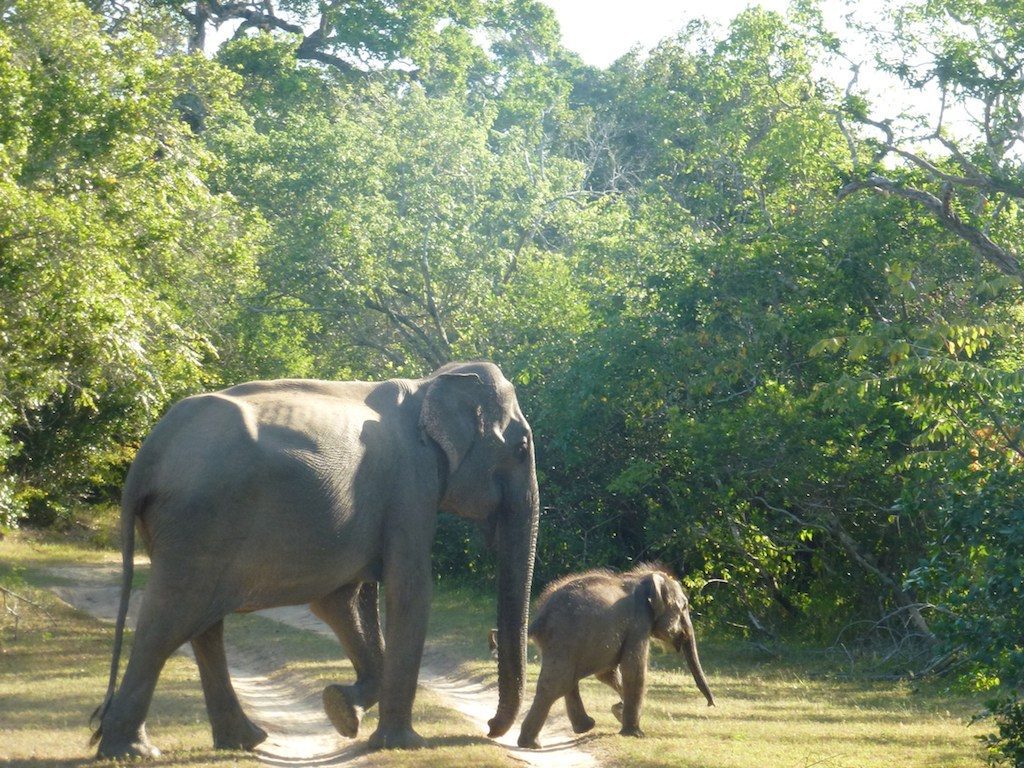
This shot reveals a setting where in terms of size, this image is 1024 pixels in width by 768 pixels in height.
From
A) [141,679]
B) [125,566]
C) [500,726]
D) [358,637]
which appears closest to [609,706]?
[500,726]

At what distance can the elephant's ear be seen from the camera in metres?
9.92

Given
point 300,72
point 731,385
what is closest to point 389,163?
point 731,385

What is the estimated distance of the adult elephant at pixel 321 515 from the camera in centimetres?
862

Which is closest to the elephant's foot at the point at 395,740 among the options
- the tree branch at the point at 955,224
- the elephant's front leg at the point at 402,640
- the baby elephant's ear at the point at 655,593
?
the elephant's front leg at the point at 402,640

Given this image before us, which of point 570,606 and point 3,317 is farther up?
point 3,317

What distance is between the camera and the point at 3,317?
1285 cm

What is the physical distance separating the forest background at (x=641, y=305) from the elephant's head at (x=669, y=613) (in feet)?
6.30

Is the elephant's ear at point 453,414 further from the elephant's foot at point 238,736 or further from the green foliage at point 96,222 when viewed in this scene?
the green foliage at point 96,222

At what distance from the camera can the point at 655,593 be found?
10.7 meters

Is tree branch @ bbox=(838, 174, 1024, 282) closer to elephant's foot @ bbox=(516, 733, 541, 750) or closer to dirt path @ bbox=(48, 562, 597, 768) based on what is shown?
dirt path @ bbox=(48, 562, 597, 768)

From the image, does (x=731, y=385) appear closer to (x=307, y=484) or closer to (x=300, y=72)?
(x=307, y=484)

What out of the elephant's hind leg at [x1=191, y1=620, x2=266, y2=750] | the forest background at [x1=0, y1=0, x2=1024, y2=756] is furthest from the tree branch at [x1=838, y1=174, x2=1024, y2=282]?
the elephant's hind leg at [x1=191, y1=620, x2=266, y2=750]

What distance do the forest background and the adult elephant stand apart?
9.94 feet

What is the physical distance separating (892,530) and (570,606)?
286 inches
